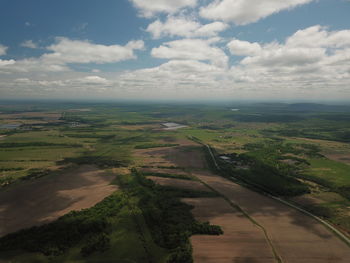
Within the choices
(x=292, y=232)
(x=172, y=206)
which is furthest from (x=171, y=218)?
(x=292, y=232)

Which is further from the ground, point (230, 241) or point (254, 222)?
point (230, 241)

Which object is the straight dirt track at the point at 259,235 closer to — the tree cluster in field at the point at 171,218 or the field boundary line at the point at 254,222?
the field boundary line at the point at 254,222

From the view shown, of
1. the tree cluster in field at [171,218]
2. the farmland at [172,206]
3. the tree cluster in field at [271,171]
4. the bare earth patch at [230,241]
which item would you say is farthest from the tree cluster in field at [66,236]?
the tree cluster in field at [271,171]

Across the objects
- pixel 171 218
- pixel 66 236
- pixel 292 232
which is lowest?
pixel 292 232

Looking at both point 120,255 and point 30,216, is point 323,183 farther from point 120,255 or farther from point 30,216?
point 30,216

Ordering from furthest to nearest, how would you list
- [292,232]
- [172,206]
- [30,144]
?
[30,144], [172,206], [292,232]

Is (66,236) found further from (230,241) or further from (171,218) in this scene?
(230,241)

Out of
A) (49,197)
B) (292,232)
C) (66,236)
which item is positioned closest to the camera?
(66,236)
